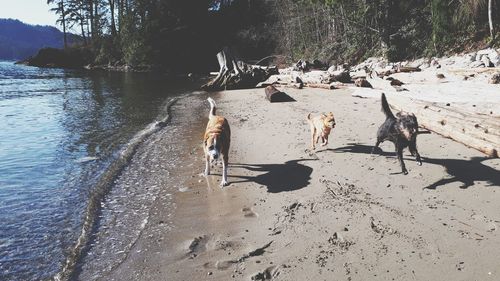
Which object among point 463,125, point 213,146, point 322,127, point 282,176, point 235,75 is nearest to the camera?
point 213,146

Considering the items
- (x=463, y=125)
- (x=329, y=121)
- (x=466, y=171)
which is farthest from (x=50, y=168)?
(x=463, y=125)

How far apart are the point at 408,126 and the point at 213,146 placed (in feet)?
10.9

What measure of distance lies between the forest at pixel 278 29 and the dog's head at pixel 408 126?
1714cm

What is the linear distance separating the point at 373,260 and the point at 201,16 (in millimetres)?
50090

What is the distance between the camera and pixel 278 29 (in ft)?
159

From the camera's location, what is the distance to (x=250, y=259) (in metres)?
Answer: 4.43

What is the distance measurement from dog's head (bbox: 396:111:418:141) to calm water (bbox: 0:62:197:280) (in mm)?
5371

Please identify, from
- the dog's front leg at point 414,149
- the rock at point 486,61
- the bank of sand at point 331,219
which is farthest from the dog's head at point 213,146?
the rock at point 486,61

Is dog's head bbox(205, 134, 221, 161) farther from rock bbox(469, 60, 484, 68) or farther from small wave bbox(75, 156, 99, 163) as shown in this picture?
rock bbox(469, 60, 484, 68)

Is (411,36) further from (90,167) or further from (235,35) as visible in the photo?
(235,35)

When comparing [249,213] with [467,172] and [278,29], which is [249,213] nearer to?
[467,172]

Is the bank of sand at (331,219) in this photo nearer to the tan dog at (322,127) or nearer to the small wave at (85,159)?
the tan dog at (322,127)

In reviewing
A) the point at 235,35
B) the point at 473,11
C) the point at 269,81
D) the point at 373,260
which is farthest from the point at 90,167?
the point at 235,35

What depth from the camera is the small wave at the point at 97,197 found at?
4.71 meters
